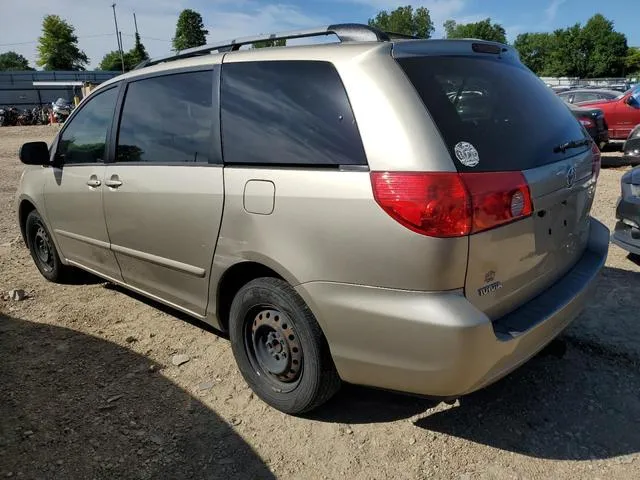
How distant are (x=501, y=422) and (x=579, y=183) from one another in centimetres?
127

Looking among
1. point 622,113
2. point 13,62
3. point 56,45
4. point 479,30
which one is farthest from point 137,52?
point 622,113

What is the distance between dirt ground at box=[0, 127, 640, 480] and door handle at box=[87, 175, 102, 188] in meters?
1.08

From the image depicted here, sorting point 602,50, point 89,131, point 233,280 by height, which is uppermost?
point 602,50

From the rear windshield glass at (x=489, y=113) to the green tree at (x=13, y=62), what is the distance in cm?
11910

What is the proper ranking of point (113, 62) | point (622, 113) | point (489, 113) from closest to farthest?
point (489, 113), point (622, 113), point (113, 62)

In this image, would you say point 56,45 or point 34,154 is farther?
point 56,45

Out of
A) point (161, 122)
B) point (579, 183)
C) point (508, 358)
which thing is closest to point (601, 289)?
point (579, 183)

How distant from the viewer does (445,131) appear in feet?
7.02

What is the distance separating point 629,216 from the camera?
14.6 feet

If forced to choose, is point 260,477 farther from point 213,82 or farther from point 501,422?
point 213,82

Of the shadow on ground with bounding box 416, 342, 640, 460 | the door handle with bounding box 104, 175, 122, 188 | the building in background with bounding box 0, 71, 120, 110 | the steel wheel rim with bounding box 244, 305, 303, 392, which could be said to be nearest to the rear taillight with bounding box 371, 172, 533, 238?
the steel wheel rim with bounding box 244, 305, 303, 392

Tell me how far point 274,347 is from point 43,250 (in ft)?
10.6

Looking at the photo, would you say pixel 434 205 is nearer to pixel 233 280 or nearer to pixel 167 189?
pixel 233 280

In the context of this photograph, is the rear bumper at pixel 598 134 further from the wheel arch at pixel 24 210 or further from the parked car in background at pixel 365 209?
the wheel arch at pixel 24 210
